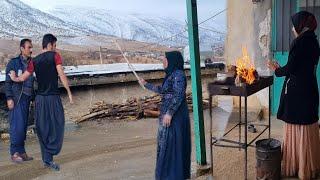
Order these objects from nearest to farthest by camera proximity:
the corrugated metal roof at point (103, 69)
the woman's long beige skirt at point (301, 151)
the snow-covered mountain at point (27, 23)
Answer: the woman's long beige skirt at point (301, 151)
the corrugated metal roof at point (103, 69)
the snow-covered mountain at point (27, 23)

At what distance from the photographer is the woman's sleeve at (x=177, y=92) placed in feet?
15.0

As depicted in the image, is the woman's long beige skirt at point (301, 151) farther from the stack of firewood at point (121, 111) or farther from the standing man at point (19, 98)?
the stack of firewood at point (121, 111)

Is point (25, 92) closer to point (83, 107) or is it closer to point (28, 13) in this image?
point (83, 107)

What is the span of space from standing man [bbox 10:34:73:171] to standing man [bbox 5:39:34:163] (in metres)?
0.17

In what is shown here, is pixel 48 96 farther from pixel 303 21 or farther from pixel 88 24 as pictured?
pixel 88 24

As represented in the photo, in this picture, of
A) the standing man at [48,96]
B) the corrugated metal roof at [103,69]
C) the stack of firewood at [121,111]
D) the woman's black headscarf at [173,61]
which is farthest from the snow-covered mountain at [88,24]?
the woman's black headscarf at [173,61]

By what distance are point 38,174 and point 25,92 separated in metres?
1.42

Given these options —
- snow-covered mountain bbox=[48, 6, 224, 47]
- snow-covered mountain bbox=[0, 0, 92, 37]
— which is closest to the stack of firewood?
snow-covered mountain bbox=[48, 6, 224, 47]

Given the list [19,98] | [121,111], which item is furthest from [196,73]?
[121,111]

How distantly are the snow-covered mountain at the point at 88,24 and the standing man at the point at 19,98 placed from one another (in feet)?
20.7

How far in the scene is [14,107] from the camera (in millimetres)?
6727

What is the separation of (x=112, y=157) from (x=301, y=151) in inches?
134

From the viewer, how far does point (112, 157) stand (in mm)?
6914

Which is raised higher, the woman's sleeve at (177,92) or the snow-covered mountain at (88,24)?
the snow-covered mountain at (88,24)
